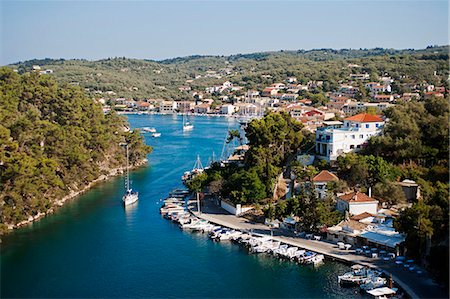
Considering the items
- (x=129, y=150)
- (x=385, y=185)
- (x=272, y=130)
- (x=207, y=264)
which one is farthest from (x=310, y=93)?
(x=207, y=264)

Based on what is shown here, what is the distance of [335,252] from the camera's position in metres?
14.8

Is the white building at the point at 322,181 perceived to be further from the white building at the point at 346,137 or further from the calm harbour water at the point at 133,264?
the calm harbour water at the point at 133,264

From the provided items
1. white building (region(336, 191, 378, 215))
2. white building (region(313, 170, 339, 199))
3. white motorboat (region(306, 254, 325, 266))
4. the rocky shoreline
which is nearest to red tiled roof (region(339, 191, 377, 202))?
white building (region(336, 191, 378, 215))

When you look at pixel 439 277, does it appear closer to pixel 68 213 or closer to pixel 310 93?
pixel 68 213

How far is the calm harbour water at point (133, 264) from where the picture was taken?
1327 cm

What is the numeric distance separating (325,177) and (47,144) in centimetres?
1138

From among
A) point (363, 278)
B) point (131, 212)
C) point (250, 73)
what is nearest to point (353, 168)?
point (363, 278)

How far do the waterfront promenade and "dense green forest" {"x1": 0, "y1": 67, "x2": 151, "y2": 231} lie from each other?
561 centimetres

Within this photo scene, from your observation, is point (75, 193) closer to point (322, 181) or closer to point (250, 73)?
point (322, 181)

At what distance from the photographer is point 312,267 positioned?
14.2 meters

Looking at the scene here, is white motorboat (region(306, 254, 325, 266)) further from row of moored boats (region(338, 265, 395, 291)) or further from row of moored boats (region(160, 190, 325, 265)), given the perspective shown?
row of moored boats (region(338, 265, 395, 291))

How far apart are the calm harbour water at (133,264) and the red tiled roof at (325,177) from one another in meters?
4.10

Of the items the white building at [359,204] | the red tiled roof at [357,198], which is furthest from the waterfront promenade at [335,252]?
the red tiled roof at [357,198]

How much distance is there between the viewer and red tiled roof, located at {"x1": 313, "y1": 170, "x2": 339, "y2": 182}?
18.4 m
